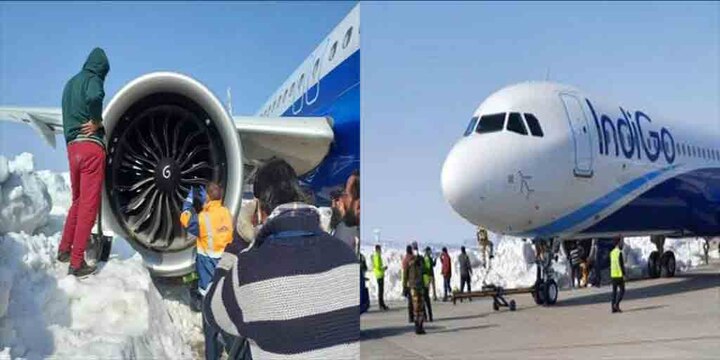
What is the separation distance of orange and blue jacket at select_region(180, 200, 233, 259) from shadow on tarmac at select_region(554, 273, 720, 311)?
12.4m

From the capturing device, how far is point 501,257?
25.4 metres

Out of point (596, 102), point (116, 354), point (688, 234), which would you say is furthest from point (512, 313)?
point (116, 354)

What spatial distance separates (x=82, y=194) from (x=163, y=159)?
496 mm

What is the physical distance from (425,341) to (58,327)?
268 inches

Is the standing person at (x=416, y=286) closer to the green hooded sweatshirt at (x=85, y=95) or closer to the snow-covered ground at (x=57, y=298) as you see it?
the snow-covered ground at (x=57, y=298)

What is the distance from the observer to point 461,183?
42.3ft

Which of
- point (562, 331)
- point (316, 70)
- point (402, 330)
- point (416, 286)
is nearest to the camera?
point (316, 70)

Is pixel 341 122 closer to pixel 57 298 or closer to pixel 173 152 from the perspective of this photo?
pixel 173 152

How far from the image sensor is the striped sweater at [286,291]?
1.71m

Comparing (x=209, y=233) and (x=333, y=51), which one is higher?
(x=333, y=51)

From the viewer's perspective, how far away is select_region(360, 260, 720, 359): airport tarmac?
25.4 feet

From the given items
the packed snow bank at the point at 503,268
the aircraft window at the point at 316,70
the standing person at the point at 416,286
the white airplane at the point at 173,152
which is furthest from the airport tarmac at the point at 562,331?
the packed snow bank at the point at 503,268

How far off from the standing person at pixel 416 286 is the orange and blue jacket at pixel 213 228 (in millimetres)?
7265

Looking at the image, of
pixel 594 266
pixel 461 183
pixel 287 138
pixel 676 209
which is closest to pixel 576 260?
pixel 594 266
